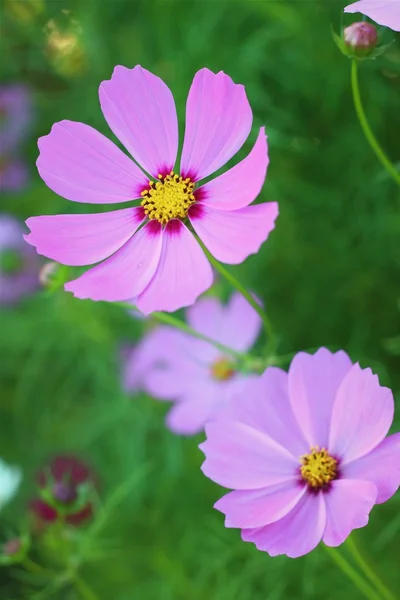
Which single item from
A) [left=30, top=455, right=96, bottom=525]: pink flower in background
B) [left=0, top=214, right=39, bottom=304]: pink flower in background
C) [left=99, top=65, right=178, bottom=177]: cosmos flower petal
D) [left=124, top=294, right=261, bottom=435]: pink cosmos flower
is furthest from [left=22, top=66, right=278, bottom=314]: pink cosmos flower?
[left=0, top=214, right=39, bottom=304]: pink flower in background

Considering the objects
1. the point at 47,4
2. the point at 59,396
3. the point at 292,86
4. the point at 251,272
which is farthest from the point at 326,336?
the point at 47,4

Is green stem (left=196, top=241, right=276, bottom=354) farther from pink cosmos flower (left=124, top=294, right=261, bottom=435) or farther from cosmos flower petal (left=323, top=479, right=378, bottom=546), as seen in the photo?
pink cosmos flower (left=124, top=294, right=261, bottom=435)

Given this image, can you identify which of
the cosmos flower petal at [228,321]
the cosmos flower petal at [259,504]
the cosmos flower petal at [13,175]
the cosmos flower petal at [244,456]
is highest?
the cosmos flower petal at [13,175]

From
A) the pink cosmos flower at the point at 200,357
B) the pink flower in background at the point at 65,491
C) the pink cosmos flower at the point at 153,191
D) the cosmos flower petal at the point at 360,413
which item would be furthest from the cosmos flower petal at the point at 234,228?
the pink cosmos flower at the point at 200,357

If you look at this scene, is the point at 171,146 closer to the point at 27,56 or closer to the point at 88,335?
the point at 88,335

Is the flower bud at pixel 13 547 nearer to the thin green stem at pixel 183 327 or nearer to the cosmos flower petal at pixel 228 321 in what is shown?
the thin green stem at pixel 183 327

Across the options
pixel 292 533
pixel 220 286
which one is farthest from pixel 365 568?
pixel 220 286

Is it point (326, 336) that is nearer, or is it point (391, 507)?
point (391, 507)
